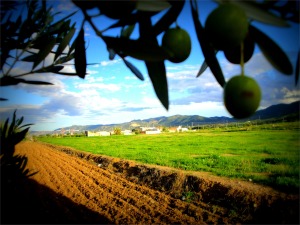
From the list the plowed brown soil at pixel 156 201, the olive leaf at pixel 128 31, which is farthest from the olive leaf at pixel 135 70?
the plowed brown soil at pixel 156 201

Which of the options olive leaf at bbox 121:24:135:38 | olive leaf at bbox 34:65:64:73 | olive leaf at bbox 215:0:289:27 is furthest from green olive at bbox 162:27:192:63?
olive leaf at bbox 34:65:64:73

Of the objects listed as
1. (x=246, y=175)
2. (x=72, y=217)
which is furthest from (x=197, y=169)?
(x=72, y=217)

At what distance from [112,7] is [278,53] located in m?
0.36

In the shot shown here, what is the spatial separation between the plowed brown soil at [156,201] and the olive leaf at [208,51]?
4.30m

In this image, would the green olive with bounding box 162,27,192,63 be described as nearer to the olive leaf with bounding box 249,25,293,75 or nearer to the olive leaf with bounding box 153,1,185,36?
the olive leaf with bounding box 153,1,185,36

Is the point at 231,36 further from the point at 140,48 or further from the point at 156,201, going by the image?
the point at 156,201

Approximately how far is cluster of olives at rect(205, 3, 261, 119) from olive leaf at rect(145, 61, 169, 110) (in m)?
0.14

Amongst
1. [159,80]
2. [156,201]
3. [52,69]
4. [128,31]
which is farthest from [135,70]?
[156,201]

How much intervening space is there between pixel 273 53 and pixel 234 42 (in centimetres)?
11

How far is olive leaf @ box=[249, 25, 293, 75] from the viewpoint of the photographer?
0.50 meters

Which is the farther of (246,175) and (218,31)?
(246,175)

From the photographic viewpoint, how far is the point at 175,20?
625mm

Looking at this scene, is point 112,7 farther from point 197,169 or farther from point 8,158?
point 197,169

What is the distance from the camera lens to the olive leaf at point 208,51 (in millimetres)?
611
